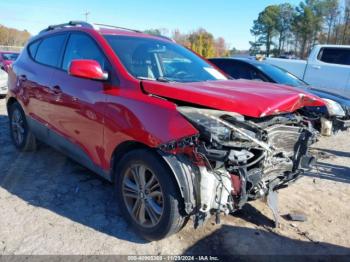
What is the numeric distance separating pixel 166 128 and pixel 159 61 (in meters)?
1.32

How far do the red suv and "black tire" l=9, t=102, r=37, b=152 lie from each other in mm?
1140

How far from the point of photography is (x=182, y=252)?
124 inches

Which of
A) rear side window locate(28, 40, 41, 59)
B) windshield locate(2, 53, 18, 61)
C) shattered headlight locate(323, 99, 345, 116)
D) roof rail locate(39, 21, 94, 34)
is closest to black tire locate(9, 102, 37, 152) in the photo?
rear side window locate(28, 40, 41, 59)

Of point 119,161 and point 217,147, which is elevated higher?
point 217,147

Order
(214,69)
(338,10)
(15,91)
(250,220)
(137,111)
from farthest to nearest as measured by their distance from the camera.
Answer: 1. (338,10)
2. (15,91)
3. (214,69)
4. (250,220)
5. (137,111)

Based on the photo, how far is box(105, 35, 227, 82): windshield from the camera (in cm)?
358

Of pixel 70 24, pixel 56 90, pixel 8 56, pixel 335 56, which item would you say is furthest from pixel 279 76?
pixel 8 56

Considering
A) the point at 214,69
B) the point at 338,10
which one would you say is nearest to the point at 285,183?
the point at 214,69

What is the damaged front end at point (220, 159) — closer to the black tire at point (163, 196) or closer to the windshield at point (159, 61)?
the black tire at point (163, 196)

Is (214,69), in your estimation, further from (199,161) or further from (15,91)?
(15,91)

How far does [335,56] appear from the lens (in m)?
10.2

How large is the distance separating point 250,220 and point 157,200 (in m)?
1.15

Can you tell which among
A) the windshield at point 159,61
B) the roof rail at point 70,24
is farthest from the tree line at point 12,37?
the windshield at point 159,61

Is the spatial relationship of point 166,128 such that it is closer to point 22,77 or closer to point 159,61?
point 159,61
